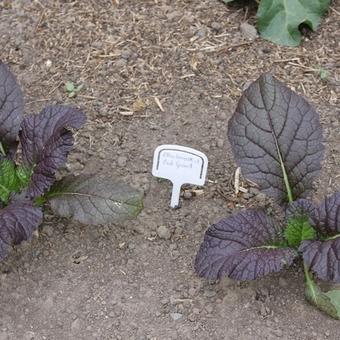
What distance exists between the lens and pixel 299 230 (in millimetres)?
1978

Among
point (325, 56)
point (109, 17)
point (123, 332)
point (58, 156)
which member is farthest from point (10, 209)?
point (325, 56)

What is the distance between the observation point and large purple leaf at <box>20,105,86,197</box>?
1947mm

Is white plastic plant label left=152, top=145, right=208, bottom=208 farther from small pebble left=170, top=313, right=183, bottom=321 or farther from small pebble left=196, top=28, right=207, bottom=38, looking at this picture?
small pebble left=196, top=28, right=207, bottom=38

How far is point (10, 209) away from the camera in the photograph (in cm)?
196

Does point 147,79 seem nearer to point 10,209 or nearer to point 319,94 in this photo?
point 319,94

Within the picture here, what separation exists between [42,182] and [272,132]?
0.66 meters

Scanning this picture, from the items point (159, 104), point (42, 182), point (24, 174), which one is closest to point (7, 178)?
point (24, 174)

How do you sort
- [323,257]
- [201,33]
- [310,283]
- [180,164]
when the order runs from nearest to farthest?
[323,257]
[310,283]
[180,164]
[201,33]

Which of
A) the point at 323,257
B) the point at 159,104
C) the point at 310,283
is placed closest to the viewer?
the point at 323,257

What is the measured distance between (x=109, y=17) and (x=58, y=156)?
0.89m

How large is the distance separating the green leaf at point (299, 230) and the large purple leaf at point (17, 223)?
2.25 feet

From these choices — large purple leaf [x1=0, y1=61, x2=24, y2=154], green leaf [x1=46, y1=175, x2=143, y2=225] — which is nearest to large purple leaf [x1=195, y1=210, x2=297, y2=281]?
green leaf [x1=46, y1=175, x2=143, y2=225]

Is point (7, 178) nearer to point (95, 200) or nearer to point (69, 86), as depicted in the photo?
point (95, 200)

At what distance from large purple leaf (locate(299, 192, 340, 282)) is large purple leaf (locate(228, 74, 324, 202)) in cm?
11
